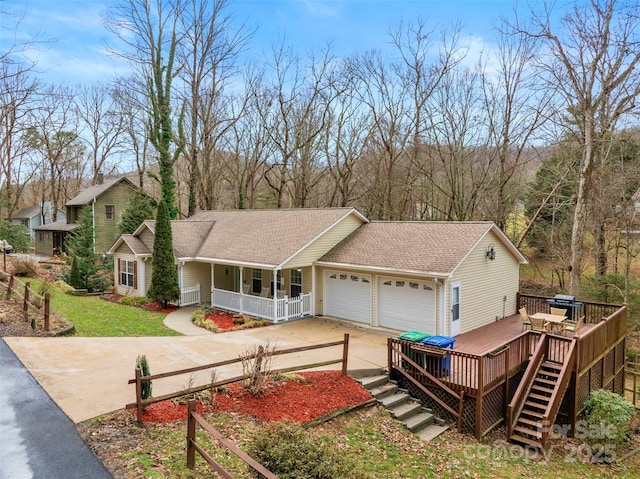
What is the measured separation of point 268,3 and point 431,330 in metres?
15.6

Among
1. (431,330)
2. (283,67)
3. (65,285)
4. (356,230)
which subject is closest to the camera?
(431,330)

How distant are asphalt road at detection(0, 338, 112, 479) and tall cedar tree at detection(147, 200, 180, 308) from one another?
379 inches

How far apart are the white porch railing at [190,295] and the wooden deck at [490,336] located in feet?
39.0

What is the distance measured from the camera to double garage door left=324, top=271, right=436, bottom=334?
13.9 meters

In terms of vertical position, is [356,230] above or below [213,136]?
below

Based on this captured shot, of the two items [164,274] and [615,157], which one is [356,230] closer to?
[164,274]

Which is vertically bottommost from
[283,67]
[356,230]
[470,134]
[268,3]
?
[356,230]

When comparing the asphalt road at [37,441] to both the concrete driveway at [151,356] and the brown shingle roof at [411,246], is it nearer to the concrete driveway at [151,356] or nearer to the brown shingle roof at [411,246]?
the concrete driveway at [151,356]

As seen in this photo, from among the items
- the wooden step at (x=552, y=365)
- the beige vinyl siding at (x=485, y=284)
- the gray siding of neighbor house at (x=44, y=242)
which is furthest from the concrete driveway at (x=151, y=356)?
the gray siding of neighbor house at (x=44, y=242)

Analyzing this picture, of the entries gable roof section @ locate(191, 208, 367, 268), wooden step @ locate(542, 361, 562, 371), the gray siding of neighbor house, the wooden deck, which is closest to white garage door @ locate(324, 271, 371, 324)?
gable roof section @ locate(191, 208, 367, 268)

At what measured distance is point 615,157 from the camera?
74.5ft

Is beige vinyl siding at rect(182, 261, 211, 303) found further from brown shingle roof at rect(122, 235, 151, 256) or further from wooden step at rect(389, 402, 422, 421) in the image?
wooden step at rect(389, 402, 422, 421)

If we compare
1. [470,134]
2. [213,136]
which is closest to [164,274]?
[213,136]

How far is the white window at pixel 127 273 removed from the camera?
69.4 ft
